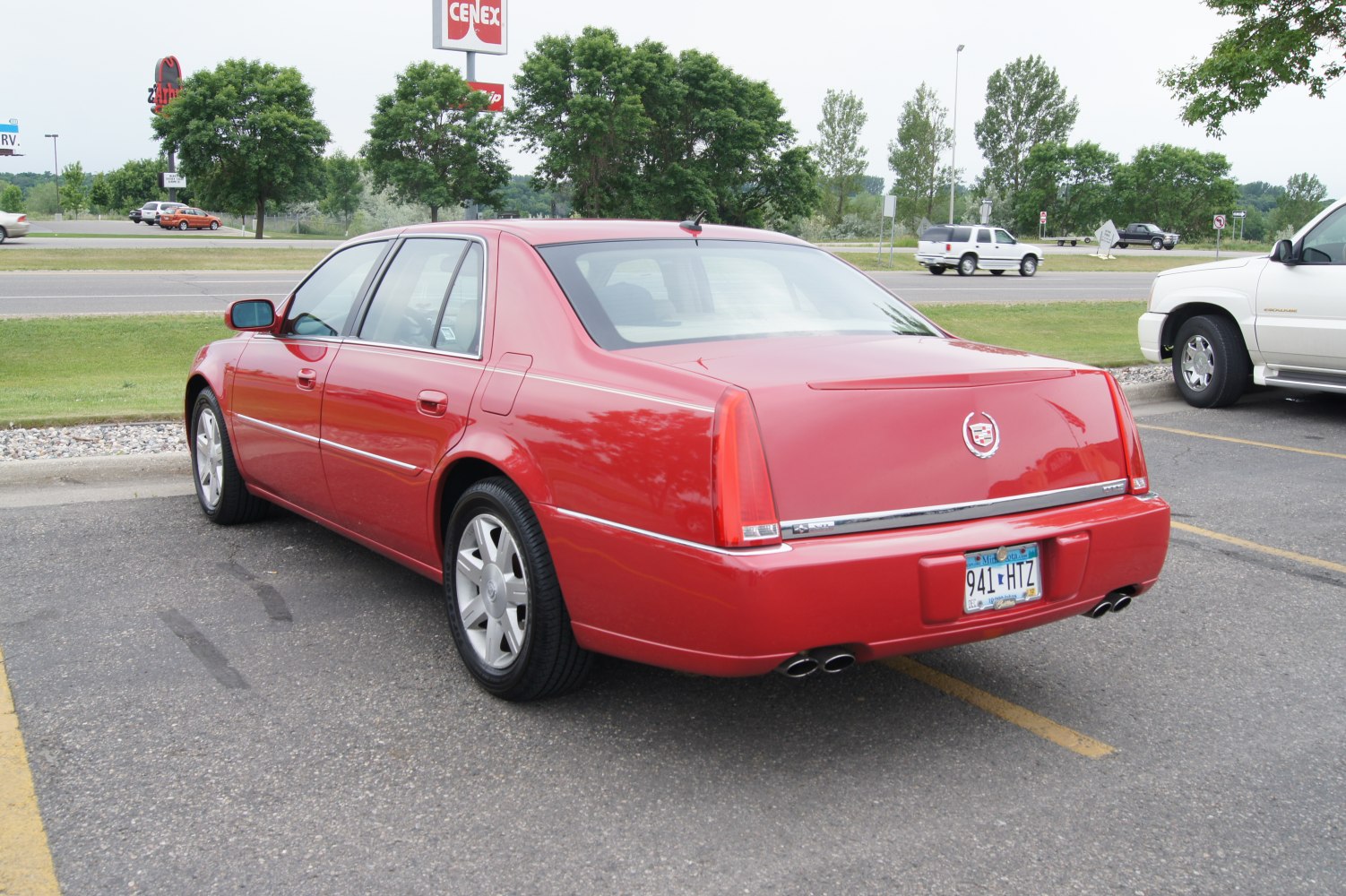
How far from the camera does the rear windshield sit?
3.71m

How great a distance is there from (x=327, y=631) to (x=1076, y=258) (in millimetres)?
48105

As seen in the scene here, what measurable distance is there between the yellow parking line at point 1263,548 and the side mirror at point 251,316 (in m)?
4.53

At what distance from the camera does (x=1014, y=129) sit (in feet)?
313

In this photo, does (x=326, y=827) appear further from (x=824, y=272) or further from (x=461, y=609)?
(x=824, y=272)

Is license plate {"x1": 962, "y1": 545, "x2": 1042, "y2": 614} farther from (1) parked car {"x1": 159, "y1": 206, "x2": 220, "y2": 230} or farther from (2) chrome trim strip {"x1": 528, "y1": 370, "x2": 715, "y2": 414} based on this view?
(1) parked car {"x1": 159, "y1": 206, "x2": 220, "y2": 230}

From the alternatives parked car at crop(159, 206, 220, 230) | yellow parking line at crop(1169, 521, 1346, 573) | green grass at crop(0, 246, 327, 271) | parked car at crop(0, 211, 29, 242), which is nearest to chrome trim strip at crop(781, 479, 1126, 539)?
yellow parking line at crop(1169, 521, 1346, 573)

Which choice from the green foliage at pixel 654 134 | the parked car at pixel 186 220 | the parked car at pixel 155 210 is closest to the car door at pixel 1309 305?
the green foliage at pixel 654 134

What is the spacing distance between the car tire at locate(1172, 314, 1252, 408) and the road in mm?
7495

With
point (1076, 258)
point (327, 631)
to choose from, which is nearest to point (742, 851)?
point (327, 631)

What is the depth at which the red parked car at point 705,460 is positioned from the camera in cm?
299

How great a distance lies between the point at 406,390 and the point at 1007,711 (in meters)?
2.28

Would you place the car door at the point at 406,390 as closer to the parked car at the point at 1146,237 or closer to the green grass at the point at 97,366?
the green grass at the point at 97,366

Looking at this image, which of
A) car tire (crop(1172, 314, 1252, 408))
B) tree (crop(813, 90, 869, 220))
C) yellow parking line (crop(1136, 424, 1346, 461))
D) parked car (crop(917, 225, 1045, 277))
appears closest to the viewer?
yellow parking line (crop(1136, 424, 1346, 461))

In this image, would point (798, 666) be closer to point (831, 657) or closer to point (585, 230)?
point (831, 657)
